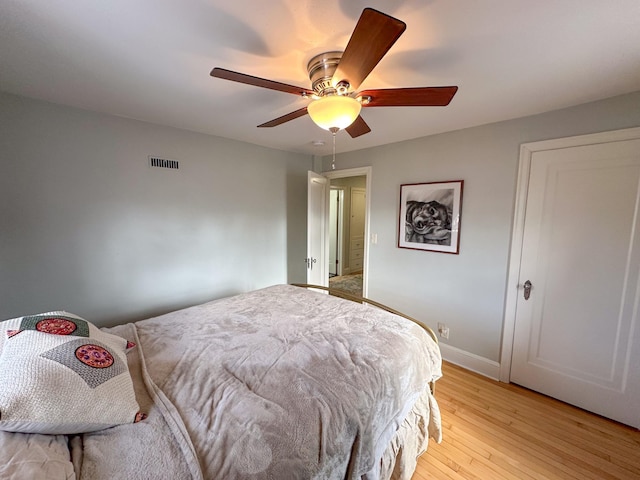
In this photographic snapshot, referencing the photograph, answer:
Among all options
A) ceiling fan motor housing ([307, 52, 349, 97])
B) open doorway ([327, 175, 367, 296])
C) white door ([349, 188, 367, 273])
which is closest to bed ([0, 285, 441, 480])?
ceiling fan motor housing ([307, 52, 349, 97])

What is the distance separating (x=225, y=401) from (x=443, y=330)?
8.08ft

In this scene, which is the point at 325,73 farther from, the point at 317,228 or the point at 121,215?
the point at 317,228

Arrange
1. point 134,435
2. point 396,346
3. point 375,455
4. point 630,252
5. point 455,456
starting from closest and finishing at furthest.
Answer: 1. point 134,435
2. point 375,455
3. point 396,346
4. point 455,456
5. point 630,252

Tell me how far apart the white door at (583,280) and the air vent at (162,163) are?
10.7 ft

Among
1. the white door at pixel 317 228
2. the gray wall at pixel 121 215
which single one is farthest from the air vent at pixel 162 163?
the white door at pixel 317 228

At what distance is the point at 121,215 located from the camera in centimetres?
231

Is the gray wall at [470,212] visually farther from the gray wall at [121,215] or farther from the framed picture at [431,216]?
the gray wall at [121,215]

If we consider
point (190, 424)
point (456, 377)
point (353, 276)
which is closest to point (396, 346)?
point (190, 424)

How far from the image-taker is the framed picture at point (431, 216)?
8.61 ft

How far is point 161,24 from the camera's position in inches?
46.1

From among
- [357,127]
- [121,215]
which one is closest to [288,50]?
[357,127]

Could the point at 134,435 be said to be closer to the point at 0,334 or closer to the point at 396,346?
the point at 0,334

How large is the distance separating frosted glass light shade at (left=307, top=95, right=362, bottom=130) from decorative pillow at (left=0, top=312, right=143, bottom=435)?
4.70ft

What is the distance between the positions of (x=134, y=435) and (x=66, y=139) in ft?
7.63
